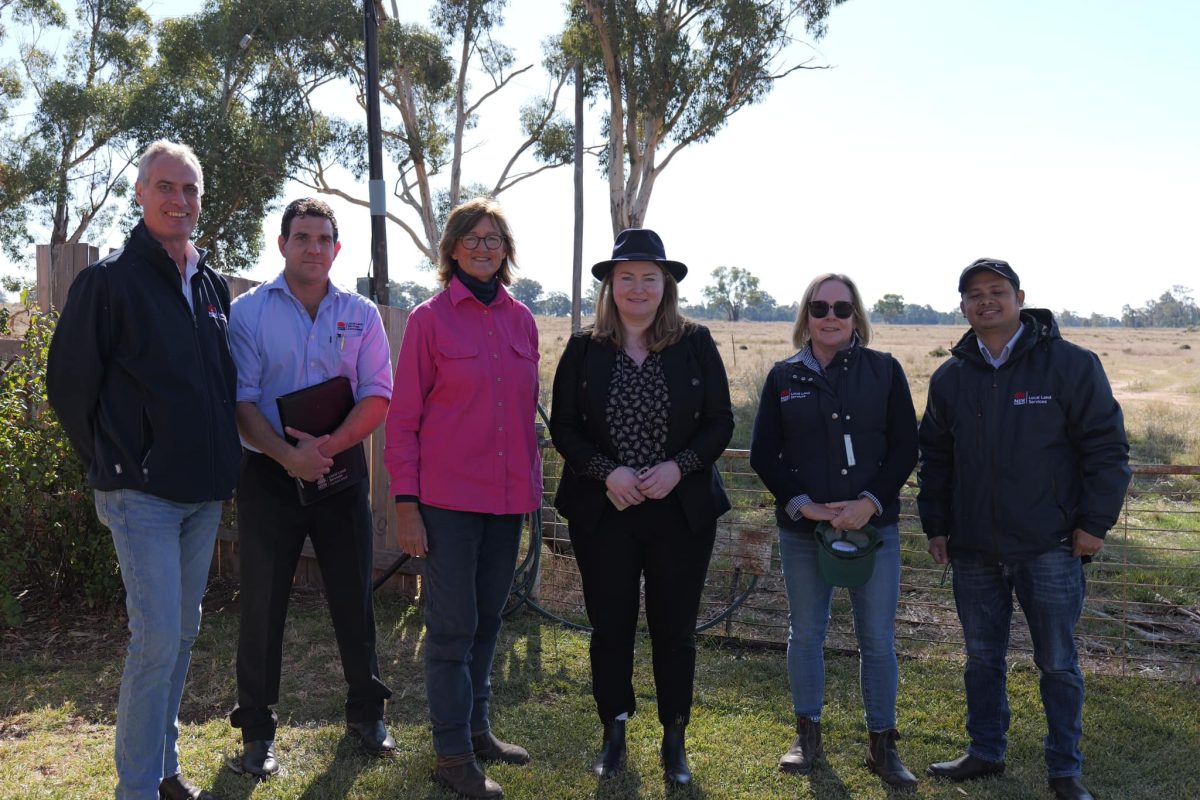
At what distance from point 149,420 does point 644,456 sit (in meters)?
1.66

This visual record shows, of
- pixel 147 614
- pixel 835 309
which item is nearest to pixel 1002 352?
pixel 835 309

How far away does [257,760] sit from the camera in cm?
363

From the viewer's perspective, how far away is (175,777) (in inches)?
133

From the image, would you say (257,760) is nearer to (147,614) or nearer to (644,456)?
(147,614)

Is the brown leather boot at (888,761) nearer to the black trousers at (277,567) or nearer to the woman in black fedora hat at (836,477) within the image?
the woman in black fedora hat at (836,477)

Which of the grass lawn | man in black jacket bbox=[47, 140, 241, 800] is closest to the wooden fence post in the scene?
the grass lawn

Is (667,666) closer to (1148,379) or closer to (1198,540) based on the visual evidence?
(1198,540)

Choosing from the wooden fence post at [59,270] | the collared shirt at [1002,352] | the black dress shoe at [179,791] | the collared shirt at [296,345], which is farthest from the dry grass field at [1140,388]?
the wooden fence post at [59,270]

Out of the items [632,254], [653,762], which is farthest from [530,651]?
[632,254]

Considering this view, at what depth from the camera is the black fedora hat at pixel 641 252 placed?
3.54 meters

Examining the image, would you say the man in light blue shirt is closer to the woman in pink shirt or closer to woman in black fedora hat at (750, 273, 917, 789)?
the woman in pink shirt

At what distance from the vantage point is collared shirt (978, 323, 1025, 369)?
359cm

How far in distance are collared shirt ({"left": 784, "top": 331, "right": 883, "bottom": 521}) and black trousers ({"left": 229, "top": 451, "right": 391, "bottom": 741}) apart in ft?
5.51

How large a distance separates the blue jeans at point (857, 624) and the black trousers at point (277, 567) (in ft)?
5.53
